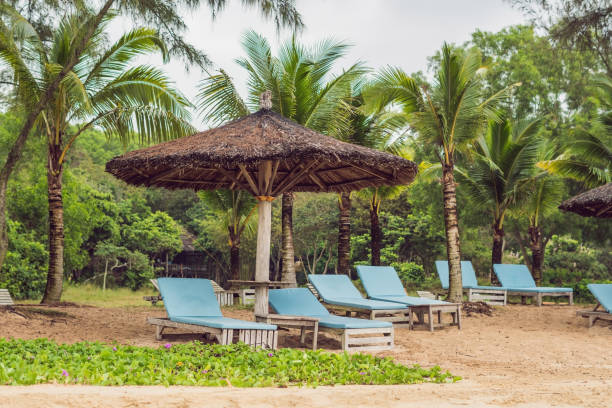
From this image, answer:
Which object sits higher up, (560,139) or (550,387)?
(560,139)

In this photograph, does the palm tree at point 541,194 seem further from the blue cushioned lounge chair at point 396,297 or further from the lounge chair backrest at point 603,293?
the blue cushioned lounge chair at point 396,297

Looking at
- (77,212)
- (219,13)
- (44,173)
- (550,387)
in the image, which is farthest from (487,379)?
(44,173)

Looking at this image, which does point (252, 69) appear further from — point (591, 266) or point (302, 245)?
point (591, 266)

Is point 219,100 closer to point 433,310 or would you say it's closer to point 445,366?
point 433,310

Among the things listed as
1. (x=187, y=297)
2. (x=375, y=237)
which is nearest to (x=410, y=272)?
(x=375, y=237)

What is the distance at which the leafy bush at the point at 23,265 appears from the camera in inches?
619

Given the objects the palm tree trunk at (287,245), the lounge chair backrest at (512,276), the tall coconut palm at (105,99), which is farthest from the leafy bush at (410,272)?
the tall coconut palm at (105,99)

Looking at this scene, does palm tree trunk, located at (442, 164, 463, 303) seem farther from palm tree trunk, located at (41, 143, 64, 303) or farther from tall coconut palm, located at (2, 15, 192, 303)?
palm tree trunk, located at (41, 143, 64, 303)

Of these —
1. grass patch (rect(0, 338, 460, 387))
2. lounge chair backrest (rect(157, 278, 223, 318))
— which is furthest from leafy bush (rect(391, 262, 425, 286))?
grass patch (rect(0, 338, 460, 387))

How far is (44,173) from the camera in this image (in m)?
16.6

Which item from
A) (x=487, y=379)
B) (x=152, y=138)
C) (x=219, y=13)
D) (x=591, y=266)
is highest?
(x=219, y=13)

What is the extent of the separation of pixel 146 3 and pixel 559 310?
419 inches

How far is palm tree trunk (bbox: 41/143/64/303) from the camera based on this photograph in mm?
11094

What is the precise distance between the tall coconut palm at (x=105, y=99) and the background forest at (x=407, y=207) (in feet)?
1.84
